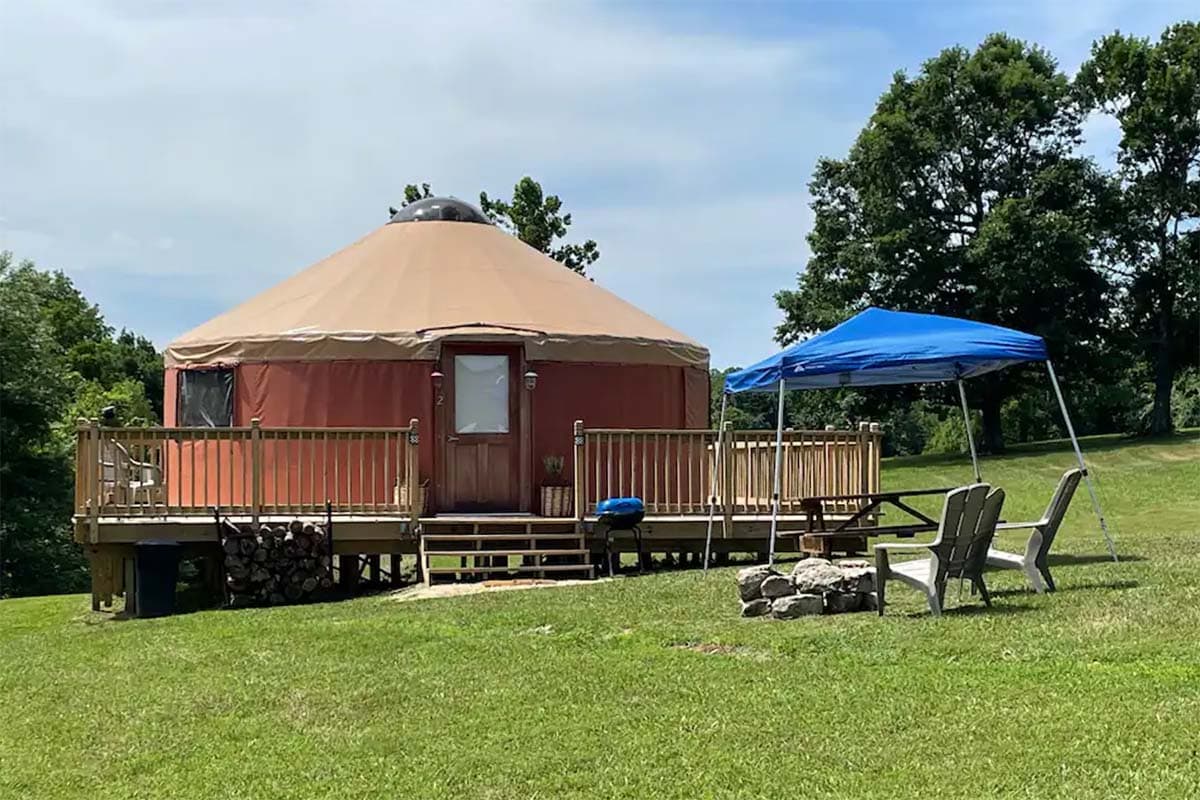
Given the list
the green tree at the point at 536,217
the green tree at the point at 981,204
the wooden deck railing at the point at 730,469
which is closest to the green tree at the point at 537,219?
the green tree at the point at 536,217

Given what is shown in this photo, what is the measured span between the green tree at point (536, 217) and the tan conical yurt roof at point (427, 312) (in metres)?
10.9

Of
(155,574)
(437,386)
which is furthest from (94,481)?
(437,386)

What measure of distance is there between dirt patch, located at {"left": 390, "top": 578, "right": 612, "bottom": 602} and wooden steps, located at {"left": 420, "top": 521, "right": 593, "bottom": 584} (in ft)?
0.52

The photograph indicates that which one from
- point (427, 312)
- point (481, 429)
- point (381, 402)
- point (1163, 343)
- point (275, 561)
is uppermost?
point (1163, 343)

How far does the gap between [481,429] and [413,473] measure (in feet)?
4.48

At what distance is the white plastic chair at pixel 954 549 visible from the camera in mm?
6434

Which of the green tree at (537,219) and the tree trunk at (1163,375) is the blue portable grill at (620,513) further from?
the tree trunk at (1163,375)

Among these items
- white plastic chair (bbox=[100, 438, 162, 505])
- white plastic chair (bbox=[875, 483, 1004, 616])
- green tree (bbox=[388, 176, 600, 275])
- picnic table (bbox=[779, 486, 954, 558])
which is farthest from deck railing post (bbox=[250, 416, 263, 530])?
green tree (bbox=[388, 176, 600, 275])

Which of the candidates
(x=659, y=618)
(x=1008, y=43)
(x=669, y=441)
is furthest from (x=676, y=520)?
(x=1008, y=43)

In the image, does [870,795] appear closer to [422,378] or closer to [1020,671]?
[1020,671]

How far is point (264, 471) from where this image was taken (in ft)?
38.5

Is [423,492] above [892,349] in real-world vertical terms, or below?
below

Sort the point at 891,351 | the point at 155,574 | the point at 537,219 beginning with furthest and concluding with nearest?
the point at 537,219, the point at 155,574, the point at 891,351

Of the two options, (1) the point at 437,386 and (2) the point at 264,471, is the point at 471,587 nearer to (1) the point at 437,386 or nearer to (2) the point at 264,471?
(1) the point at 437,386
